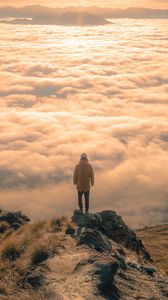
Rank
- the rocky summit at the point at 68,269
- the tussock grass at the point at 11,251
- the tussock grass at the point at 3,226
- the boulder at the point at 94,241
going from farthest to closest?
the tussock grass at the point at 3,226, the boulder at the point at 94,241, the tussock grass at the point at 11,251, the rocky summit at the point at 68,269

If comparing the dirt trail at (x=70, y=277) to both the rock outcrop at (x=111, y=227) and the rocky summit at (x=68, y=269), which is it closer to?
the rocky summit at (x=68, y=269)

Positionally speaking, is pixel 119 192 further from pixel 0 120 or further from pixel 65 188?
pixel 0 120

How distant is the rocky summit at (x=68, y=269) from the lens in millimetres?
8125

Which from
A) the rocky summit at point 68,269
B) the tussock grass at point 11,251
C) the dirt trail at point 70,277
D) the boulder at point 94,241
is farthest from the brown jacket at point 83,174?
the tussock grass at point 11,251

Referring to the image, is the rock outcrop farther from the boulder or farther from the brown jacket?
the boulder

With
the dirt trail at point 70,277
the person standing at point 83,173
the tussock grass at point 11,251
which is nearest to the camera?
the dirt trail at point 70,277

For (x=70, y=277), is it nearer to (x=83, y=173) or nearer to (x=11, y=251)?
(x=11, y=251)

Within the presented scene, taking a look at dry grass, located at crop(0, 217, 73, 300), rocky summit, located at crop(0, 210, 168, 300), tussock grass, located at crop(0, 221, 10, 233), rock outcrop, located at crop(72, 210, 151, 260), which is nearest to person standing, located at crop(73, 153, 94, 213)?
rock outcrop, located at crop(72, 210, 151, 260)

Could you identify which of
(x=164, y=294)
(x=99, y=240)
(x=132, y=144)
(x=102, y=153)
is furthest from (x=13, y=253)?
(x=132, y=144)

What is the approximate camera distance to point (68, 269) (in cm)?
929

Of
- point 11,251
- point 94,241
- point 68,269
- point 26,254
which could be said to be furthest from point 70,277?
point 94,241

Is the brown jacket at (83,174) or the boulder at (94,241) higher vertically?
the brown jacket at (83,174)

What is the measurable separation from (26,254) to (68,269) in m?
1.36

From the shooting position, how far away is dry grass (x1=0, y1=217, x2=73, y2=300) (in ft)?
26.8
